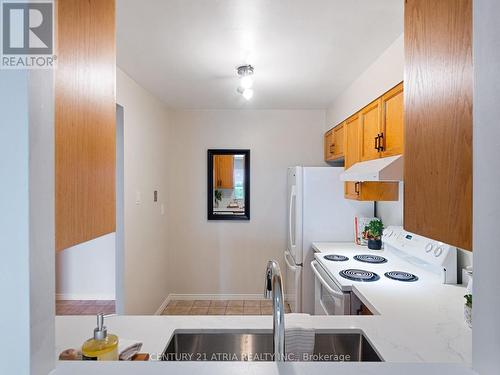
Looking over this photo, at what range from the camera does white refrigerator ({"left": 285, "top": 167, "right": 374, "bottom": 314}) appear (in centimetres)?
300

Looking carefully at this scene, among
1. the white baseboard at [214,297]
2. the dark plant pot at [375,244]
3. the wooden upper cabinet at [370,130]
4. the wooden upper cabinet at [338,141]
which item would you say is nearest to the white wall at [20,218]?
the wooden upper cabinet at [370,130]

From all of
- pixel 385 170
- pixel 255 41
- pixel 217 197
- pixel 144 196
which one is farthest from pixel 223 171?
pixel 385 170

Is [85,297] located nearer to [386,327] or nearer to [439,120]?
[386,327]

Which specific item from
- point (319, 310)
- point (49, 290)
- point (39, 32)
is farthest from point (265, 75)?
point (49, 290)

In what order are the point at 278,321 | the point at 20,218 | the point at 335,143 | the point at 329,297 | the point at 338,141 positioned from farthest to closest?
the point at 335,143, the point at 338,141, the point at 329,297, the point at 278,321, the point at 20,218

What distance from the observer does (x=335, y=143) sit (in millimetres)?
3361

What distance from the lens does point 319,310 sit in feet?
8.26

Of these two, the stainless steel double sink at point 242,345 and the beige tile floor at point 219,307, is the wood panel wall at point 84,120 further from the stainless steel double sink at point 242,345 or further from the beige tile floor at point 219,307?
the beige tile floor at point 219,307

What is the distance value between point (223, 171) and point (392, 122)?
89.5 inches

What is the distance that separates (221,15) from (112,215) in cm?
133

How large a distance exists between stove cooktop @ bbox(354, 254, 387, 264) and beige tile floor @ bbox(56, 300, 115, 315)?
277 centimetres

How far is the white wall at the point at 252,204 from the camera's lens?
3.84m

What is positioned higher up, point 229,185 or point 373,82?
point 373,82

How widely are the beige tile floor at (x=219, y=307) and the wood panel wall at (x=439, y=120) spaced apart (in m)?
3.01
